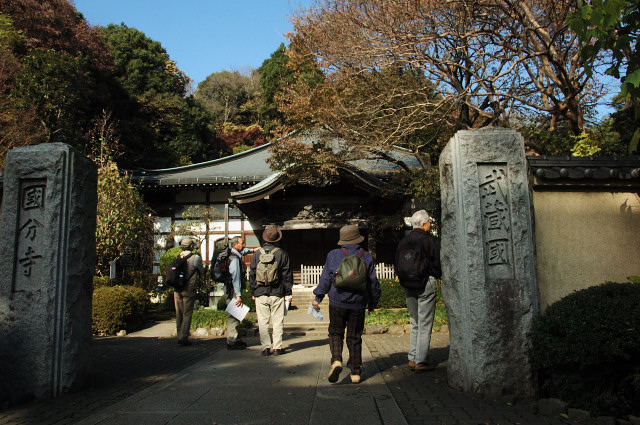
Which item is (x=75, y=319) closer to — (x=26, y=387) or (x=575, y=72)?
(x=26, y=387)

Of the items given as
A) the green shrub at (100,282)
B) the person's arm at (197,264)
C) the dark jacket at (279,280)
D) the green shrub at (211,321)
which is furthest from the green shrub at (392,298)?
the green shrub at (100,282)

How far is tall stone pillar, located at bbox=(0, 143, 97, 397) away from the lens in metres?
4.66

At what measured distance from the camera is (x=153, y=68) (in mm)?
28969

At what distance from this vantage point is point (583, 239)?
5.14 meters

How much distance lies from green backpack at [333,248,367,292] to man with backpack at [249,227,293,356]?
192 cm

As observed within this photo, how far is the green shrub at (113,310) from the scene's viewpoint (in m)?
10.1

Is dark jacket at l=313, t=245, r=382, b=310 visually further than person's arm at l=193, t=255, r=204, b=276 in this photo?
No

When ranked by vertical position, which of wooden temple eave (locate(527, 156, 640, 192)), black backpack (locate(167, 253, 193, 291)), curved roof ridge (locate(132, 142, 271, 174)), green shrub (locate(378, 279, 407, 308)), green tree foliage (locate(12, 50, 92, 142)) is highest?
green tree foliage (locate(12, 50, 92, 142))

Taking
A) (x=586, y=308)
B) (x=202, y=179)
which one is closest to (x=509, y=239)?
(x=586, y=308)

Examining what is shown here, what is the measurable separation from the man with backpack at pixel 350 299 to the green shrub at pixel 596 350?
1.74m

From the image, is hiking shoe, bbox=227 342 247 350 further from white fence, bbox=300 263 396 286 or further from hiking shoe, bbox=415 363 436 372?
white fence, bbox=300 263 396 286

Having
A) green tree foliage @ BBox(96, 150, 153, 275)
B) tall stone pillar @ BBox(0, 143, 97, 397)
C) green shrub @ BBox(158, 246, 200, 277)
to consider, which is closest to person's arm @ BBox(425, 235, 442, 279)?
tall stone pillar @ BBox(0, 143, 97, 397)

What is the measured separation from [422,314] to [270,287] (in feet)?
7.82

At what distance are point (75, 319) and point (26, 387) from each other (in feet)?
2.55
